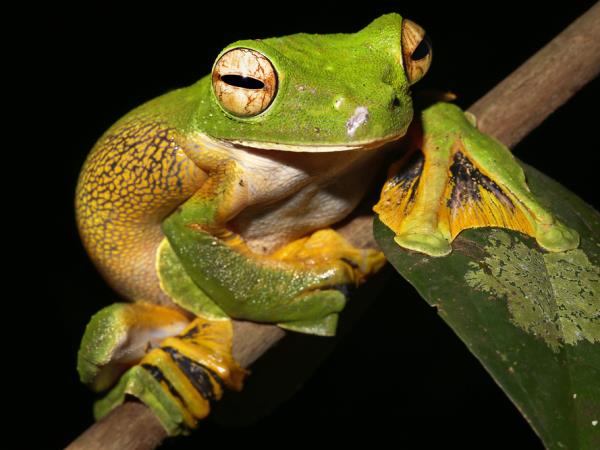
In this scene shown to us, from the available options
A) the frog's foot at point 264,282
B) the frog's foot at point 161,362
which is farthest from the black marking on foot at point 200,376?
the frog's foot at point 264,282

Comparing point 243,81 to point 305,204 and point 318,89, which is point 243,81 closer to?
point 318,89

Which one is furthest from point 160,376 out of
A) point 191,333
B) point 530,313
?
point 530,313

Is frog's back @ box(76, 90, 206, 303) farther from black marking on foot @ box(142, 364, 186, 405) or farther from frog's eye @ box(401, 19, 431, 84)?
frog's eye @ box(401, 19, 431, 84)

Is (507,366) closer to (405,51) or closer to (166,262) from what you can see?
(405,51)

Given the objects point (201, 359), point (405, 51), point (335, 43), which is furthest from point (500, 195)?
point (201, 359)

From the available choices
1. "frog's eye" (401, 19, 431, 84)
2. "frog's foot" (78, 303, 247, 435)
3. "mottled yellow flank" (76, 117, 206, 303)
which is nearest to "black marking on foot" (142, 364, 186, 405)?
"frog's foot" (78, 303, 247, 435)
